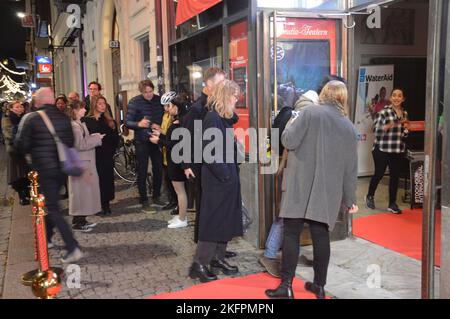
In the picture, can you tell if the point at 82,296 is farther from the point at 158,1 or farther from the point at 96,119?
the point at 158,1

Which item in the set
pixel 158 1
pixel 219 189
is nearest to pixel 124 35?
pixel 158 1

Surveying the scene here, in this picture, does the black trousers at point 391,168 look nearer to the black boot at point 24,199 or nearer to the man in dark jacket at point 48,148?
the man in dark jacket at point 48,148

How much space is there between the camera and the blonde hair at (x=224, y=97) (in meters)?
3.92

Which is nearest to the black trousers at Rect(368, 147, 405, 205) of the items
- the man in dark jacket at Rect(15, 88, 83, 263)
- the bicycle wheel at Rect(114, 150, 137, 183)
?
the man in dark jacket at Rect(15, 88, 83, 263)

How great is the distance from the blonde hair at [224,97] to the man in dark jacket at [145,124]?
269 cm

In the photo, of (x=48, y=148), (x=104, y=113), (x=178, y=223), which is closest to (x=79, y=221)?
(x=178, y=223)

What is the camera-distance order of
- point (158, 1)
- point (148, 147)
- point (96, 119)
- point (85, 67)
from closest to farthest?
point (96, 119), point (148, 147), point (158, 1), point (85, 67)

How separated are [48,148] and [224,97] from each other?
6.06 feet

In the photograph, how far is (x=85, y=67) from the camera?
18.4 meters

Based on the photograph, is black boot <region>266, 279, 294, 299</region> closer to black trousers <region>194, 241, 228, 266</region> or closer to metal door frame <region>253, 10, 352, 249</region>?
black trousers <region>194, 241, 228, 266</region>

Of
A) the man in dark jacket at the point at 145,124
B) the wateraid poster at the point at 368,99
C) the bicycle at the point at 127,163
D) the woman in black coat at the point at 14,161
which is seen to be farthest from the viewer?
the bicycle at the point at 127,163

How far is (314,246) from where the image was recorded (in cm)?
362

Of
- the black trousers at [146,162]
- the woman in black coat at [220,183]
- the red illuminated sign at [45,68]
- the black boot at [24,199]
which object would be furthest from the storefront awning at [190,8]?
the red illuminated sign at [45,68]
